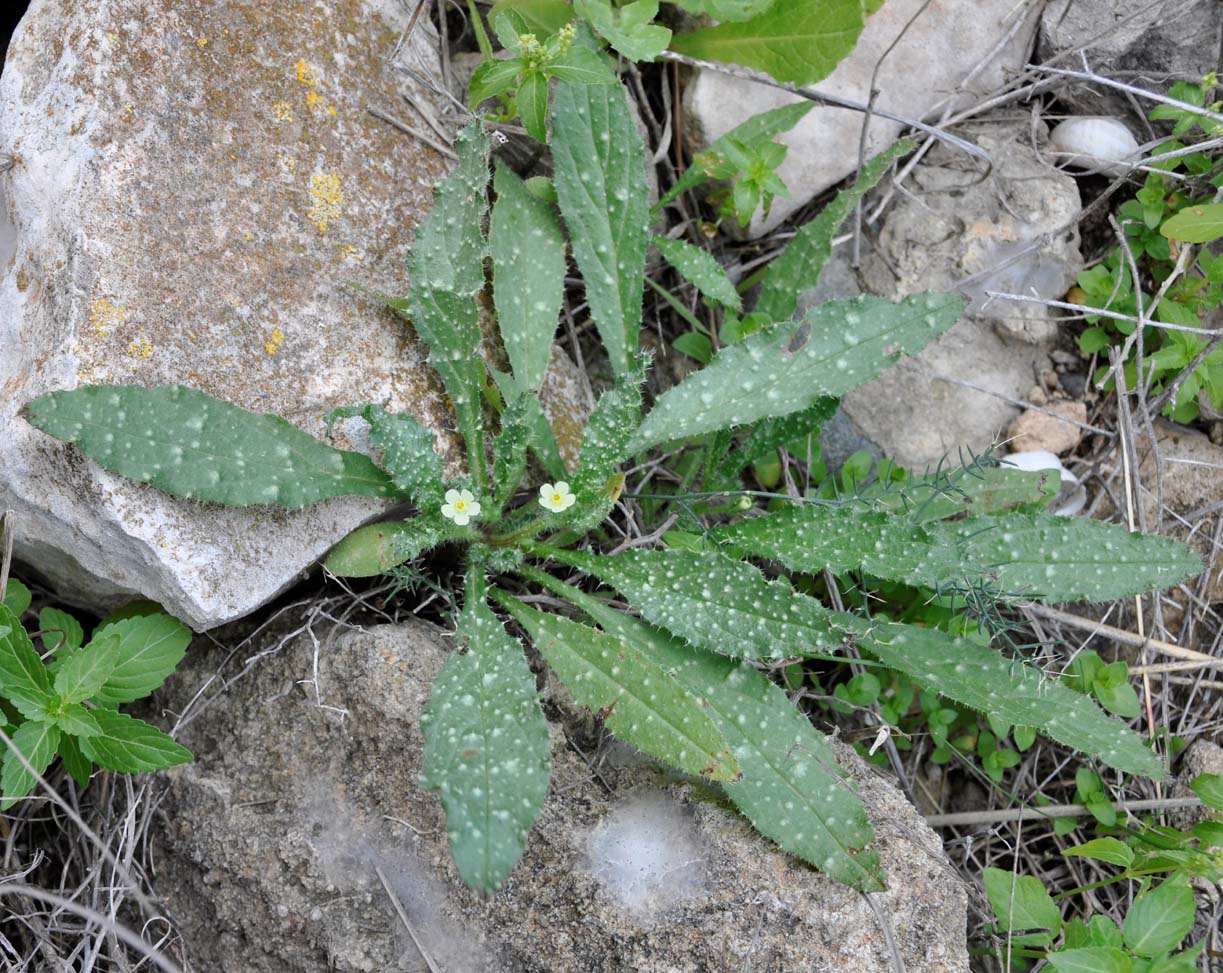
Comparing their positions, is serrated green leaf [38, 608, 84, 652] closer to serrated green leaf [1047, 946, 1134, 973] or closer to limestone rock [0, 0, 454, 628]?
limestone rock [0, 0, 454, 628]

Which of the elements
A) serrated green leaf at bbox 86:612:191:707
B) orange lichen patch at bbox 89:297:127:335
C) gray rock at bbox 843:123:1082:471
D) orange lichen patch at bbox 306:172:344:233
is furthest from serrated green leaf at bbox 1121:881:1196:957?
orange lichen patch at bbox 89:297:127:335

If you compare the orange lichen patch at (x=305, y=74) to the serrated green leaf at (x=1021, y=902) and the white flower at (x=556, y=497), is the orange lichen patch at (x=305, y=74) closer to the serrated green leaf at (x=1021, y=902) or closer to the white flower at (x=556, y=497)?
the white flower at (x=556, y=497)

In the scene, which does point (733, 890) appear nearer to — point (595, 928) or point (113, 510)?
point (595, 928)

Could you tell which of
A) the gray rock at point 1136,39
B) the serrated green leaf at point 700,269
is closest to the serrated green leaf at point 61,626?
the serrated green leaf at point 700,269

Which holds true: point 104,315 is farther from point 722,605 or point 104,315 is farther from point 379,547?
point 722,605

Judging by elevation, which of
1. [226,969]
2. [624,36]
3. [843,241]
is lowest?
[226,969]

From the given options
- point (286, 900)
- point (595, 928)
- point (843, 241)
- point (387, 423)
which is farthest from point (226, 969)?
point (843, 241)

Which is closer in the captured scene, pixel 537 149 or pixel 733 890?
pixel 733 890
